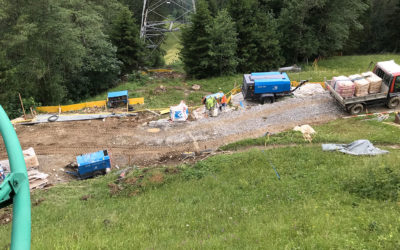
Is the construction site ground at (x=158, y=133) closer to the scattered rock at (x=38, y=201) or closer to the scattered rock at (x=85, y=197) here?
the scattered rock at (x=38, y=201)

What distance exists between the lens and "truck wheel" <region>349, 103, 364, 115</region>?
21.7m

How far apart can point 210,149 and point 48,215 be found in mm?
10059

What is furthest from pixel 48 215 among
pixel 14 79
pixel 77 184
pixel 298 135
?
pixel 14 79

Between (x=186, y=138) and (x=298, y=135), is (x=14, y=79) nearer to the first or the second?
(x=186, y=138)

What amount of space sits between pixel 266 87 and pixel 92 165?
14.6m

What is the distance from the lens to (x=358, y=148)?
15258 millimetres

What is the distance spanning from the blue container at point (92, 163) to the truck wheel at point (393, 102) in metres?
19.7

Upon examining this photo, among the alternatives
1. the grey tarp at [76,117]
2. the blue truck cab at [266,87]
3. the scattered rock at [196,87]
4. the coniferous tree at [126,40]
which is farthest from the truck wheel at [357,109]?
the coniferous tree at [126,40]

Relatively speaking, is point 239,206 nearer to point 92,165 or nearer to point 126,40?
point 92,165

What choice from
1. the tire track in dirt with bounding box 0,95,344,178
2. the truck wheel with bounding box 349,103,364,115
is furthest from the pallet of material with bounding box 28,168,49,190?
the truck wheel with bounding box 349,103,364,115

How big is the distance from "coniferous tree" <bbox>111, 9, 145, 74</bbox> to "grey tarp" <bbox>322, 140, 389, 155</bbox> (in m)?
29.4

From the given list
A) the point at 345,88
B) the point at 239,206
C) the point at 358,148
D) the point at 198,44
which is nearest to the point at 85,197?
the point at 239,206

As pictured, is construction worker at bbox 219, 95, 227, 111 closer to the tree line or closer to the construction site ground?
the construction site ground

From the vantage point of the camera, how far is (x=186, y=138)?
21.5 metres
